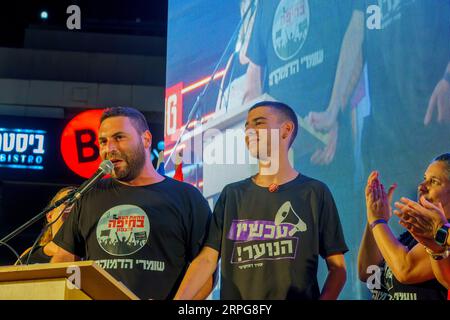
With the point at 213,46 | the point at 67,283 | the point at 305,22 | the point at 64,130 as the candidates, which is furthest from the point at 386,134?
the point at 64,130

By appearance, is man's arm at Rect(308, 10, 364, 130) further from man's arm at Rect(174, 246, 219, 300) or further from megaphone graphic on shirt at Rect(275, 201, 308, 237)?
man's arm at Rect(174, 246, 219, 300)

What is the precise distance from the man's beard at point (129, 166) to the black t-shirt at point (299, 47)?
0.76m

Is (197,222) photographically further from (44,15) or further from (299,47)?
(44,15)

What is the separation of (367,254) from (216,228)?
695mm

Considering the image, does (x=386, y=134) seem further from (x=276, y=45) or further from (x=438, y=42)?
(x=276, y=45)

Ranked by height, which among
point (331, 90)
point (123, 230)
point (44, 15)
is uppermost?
point (44, 15)

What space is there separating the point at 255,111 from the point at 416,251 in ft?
3.39

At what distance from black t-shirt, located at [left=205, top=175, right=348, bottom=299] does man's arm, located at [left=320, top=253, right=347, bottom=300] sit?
29mm

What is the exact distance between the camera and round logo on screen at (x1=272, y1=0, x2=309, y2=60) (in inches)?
138

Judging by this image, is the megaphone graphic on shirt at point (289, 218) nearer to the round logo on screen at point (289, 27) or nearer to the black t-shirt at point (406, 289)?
the black t-shirt at point (406, 289)

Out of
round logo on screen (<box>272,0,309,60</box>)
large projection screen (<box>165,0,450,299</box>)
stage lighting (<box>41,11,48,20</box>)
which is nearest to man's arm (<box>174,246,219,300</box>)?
large projection screen (<box>165,0,450,299</box>)

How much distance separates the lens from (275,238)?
121 inches

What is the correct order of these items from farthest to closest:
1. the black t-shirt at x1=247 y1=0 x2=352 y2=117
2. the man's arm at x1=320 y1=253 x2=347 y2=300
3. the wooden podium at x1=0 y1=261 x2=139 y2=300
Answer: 1. the black t-shirt at x1=247 y1=0 x2=352 y2=117
2. the man's arm at x1=320 y1=253 x2=347 y2=300
3. the wooden podium at x1=0 y1=261 x2=139 y2=300

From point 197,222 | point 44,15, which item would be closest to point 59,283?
point 197,222
